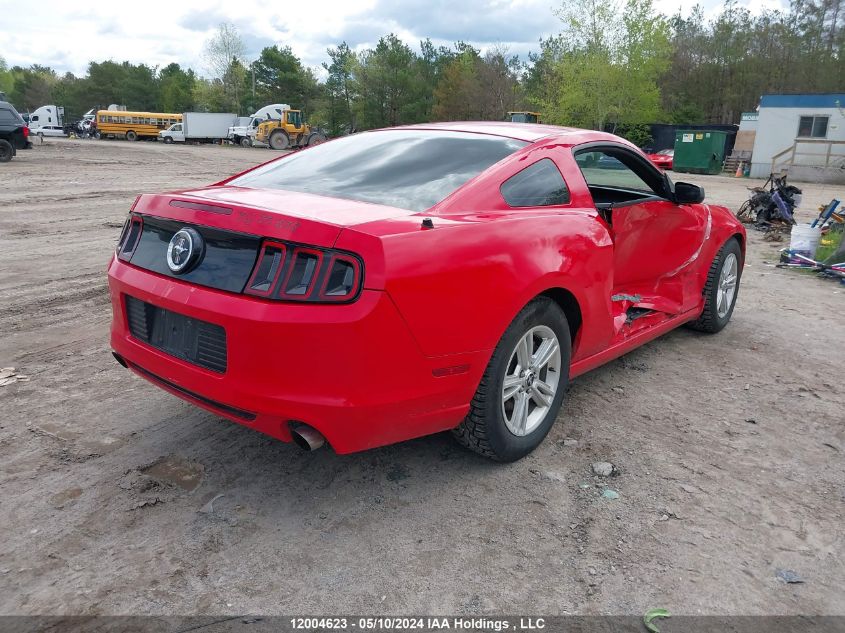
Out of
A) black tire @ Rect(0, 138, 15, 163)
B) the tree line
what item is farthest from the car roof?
the tree line

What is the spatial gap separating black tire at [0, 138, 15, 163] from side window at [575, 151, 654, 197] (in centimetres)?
2299

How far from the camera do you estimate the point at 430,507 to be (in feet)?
8.95

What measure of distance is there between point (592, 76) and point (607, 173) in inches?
1749

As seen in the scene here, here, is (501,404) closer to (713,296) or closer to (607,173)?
(607,173)

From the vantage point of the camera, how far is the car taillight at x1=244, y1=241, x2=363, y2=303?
Answer: 2.30 metres

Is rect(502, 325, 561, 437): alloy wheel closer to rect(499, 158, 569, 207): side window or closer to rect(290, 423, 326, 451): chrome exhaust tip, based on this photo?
rect(499, 158, 569, 207): side window

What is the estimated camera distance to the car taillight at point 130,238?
2.96 m

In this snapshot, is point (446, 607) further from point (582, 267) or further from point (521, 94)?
point (521, 94)

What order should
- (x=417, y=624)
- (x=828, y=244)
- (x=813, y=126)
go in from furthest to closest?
(x=813, y=126) → (x=828, y=244) → (x=417, y=624)

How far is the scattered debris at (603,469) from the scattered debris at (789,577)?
31.8 inches

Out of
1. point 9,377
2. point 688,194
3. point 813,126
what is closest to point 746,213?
point 688,194

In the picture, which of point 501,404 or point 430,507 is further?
point 501,404

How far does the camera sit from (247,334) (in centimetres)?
234

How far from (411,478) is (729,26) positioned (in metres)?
57.2
